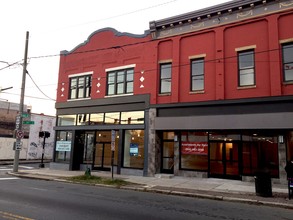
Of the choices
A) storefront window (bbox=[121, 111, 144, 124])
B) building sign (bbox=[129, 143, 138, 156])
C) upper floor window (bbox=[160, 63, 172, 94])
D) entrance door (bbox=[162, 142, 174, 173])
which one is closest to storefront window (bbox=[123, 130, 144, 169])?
building sign (bbox=[129, 143, 138, 156])

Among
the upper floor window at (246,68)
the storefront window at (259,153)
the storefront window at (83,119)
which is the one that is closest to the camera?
the storefront window at (259,153)

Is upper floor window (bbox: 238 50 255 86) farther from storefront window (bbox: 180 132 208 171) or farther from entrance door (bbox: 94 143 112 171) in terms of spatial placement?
entrance door (bbox: 94 143 112 171)

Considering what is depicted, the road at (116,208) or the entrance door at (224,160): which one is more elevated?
the entrance door at (224,160)

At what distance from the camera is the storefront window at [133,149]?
20150 mm

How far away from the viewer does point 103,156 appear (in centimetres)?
2239

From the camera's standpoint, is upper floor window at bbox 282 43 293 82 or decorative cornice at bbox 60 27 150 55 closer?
upper floor window at bbox 282 43 293 82

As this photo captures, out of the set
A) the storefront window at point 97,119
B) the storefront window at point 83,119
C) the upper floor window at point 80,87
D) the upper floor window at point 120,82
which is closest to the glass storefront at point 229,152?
the upper floor window at point 120,82

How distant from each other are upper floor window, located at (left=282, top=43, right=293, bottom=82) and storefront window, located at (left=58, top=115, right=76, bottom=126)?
16.1m

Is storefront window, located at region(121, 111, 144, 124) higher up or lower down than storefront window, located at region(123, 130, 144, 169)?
higher up

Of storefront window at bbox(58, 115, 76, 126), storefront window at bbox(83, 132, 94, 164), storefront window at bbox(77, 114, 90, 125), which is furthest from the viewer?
storefront window at bbox(58, 115, 76, 126)

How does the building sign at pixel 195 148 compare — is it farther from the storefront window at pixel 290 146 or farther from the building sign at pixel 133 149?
the storefront window at pixel 290 146

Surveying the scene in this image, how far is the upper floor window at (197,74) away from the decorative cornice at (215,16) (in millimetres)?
2155

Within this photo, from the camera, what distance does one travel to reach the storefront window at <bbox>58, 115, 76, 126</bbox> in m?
24.2

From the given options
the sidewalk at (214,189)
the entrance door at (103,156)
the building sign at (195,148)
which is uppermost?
the building sign at (195,148)
